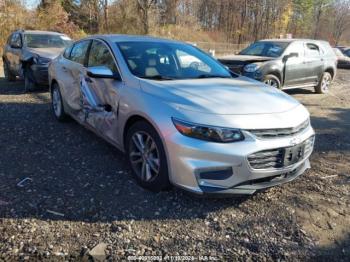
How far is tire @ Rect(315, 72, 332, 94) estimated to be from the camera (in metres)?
11.5

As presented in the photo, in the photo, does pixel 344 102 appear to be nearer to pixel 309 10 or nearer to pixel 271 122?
pixel 271 122

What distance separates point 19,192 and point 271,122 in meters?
2.69

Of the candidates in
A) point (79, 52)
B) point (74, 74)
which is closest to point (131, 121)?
point (74, 74)

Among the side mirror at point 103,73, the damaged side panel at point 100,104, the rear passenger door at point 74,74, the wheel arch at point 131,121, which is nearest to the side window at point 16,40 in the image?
the rear passenger door at point 74,74

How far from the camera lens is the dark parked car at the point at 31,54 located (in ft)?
30.7

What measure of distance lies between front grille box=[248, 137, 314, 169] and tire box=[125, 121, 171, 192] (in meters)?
0.86

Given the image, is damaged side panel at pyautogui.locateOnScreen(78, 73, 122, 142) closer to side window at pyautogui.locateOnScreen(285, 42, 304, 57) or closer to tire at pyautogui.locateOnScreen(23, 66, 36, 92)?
tire at pyautogui.locateOnScreen(23, 66, 36, 92)

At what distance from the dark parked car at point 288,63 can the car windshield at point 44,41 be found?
4861 millimetres

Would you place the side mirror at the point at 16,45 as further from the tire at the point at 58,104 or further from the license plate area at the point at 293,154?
the license plate area at the point at 293,154

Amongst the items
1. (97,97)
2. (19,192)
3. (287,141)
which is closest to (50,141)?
(97,97)

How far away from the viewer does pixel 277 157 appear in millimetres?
3535

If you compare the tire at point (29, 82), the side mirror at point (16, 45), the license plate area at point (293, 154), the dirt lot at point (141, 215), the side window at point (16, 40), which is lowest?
the dirt lot at point (141, 215)

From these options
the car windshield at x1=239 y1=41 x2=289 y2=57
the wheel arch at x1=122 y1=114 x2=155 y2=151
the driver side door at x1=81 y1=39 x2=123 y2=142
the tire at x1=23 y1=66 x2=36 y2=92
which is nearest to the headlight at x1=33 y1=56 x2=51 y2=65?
the tire at x1=23 y1=66 x2=36 y2=92

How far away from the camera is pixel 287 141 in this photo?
3574 millimetres
